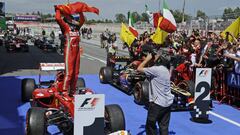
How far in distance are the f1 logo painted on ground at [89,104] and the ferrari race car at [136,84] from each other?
4323 millimetres

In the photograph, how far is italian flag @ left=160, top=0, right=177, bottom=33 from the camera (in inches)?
484

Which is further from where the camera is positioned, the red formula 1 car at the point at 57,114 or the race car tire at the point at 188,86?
the race car tire at the point at 188,86

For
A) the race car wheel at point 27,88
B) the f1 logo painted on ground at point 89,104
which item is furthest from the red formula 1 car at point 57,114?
the race car wheel at point 27,88

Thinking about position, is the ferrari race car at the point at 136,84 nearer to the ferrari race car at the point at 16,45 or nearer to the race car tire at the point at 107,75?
the race car tire at the point at 107,75

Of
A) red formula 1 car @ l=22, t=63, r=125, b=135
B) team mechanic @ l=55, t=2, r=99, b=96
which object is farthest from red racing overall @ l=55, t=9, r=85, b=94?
red formula 1 car @ l=22, t=63, r=125, b=135

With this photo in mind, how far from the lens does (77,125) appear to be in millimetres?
5410

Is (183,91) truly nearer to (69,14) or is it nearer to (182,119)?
(182,119)

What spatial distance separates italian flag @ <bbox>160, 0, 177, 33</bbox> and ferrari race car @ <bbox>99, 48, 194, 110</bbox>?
155 cm

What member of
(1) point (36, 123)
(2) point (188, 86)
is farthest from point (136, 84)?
(1) point (36, 123)

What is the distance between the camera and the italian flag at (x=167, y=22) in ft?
40.4

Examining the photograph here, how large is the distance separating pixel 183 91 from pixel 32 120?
471 cm

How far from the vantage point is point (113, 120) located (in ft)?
20.4

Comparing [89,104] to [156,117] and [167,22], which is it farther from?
[167,22]

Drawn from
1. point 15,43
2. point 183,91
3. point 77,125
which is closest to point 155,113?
point 77,125
